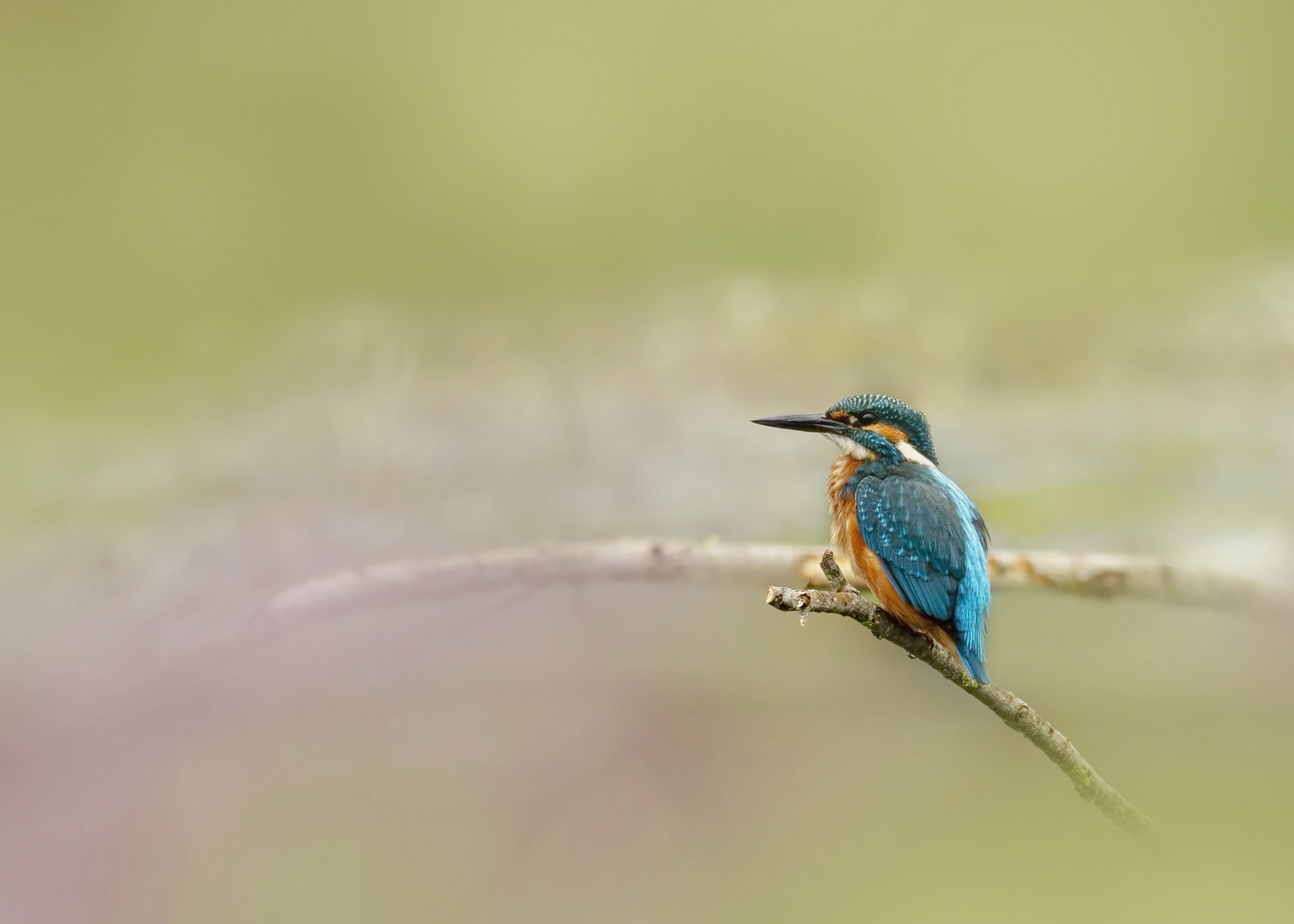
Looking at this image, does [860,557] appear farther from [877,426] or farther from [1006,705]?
[1006,705]

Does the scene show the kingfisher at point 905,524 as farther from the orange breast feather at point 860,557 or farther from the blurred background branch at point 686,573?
the blurred background branch at point 686,573

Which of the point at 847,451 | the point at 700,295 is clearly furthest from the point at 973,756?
the point at 700,295

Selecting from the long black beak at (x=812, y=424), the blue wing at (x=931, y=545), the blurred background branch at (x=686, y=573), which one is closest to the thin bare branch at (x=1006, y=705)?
the blue wing at (x=931, y=545)

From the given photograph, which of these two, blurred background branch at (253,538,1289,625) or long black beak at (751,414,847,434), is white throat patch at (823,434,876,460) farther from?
blurred background branch at (253,538,1289,625)

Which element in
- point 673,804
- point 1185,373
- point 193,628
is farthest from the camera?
point 1185,373

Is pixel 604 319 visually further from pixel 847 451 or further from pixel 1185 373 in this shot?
pixel 1185 373

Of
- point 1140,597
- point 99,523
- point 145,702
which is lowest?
point 145,702
